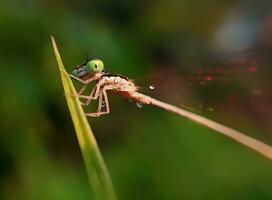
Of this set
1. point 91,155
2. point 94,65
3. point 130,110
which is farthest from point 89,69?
point 130,110

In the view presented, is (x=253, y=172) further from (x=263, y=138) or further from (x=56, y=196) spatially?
(x=56, y=196)

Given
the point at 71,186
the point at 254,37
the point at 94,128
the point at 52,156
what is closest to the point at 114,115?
the point at 94,128

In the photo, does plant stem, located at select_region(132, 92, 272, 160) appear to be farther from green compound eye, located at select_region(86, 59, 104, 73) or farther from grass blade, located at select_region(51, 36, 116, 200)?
grass blade, located at select_region(51, 36, 116, 200)

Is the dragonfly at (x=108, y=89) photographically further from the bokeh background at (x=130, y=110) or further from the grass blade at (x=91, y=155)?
the grass blade at (x=91, y=155)

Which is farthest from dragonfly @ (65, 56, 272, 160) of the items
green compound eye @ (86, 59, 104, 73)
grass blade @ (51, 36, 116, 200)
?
grass blade @ (51, 36, 116, 200)

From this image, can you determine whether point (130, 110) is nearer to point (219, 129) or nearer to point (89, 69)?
point (219, 129)

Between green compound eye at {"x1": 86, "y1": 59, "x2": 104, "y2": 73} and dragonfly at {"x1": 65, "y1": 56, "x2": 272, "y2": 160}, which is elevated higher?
green compound eye at {"x1": 86, "y1": 59, "x2": 104, "y2": 73}

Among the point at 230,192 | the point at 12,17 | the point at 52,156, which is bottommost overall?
the point at 230,192
